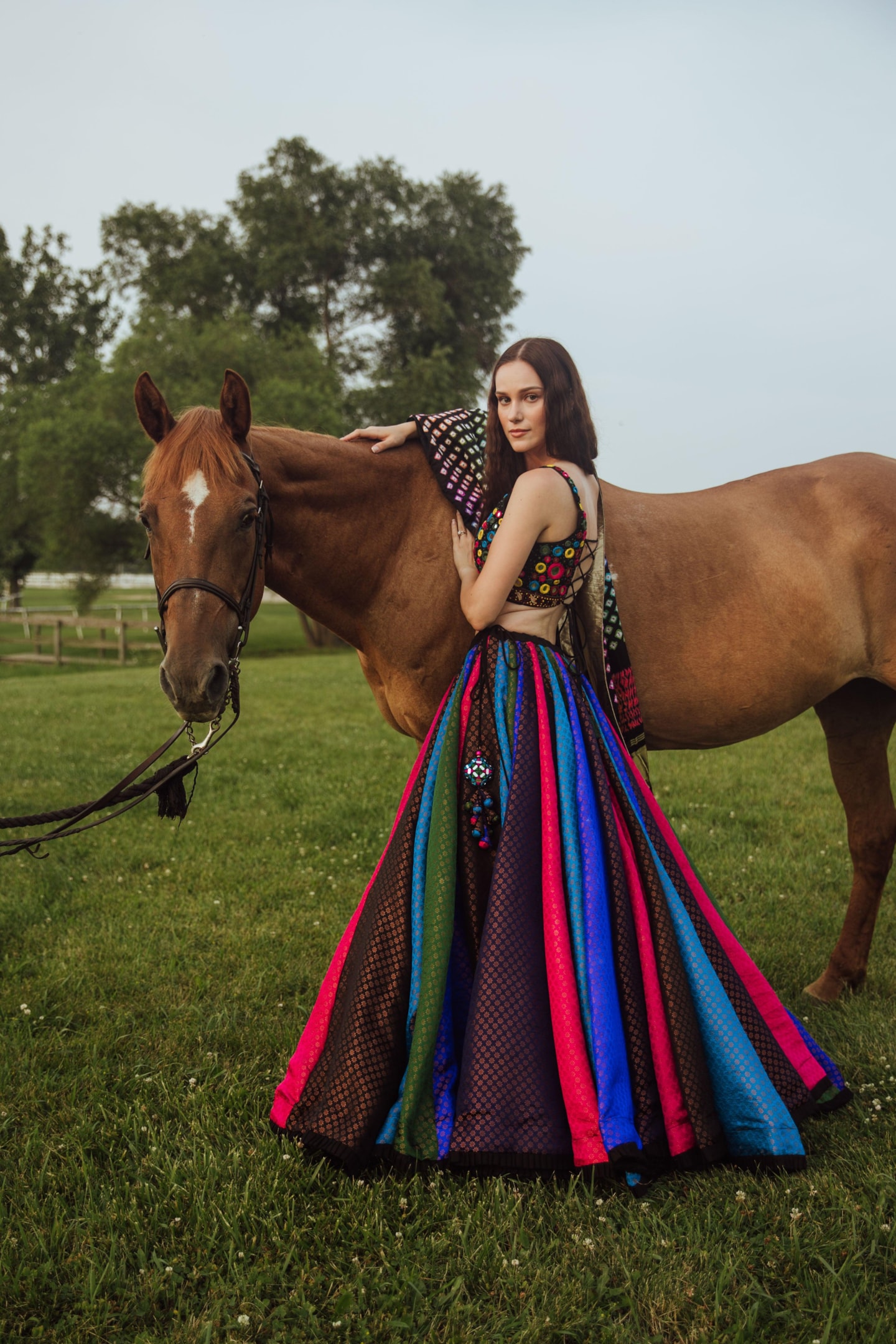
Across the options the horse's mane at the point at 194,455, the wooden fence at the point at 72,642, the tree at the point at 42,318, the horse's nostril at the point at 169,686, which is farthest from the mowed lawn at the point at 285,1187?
the tree at the point at 42,318

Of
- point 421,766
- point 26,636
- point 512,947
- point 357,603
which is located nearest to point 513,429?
point 357,603

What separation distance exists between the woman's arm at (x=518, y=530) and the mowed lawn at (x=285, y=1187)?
5.99 feet

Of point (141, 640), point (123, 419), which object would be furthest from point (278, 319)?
point (141, 640)

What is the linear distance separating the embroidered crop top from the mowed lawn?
1858mm

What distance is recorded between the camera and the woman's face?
296 cm

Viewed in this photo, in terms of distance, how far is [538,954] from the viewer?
272 centimetres

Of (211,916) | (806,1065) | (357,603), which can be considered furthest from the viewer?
(211,916)

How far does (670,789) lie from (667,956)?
526cm

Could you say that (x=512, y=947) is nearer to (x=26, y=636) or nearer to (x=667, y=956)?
(x=667, y=956)

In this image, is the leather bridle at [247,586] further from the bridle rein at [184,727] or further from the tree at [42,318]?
the tree at [42,318]

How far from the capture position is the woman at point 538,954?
2.61 m

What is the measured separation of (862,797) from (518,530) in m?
2.54

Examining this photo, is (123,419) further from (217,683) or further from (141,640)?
(217,683)

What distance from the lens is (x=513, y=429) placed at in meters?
3.01
